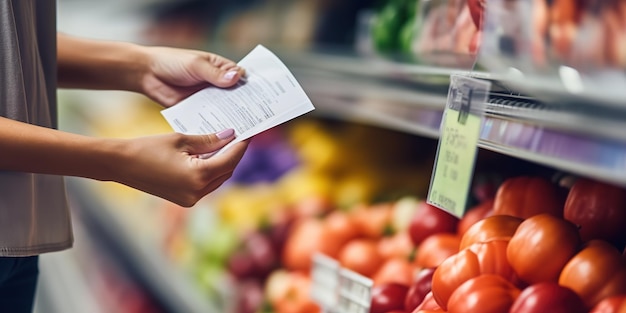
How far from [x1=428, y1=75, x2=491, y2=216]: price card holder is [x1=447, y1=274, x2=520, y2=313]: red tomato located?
0.12 metres

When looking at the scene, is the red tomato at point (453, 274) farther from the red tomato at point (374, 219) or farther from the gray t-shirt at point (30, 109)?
the red tomato at point (374, 219)

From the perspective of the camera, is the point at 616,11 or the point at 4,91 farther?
the point at 4,91

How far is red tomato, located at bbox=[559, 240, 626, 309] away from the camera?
1.01 meters

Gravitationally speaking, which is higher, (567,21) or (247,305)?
(567,21)

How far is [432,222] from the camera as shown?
1.56 metres

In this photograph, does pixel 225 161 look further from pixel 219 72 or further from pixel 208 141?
pixel 219 72

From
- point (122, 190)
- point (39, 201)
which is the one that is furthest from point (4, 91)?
point (122, 190)

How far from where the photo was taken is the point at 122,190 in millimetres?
3139

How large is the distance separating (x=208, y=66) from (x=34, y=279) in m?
0.52

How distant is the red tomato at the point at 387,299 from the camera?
1361mm

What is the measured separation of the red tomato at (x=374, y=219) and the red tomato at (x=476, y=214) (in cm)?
44

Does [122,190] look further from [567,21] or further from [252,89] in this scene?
[567,21]

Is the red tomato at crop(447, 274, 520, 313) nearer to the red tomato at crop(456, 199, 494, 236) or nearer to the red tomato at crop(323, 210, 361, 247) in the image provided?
the red tomato at crop(456, 199, 494, 236)

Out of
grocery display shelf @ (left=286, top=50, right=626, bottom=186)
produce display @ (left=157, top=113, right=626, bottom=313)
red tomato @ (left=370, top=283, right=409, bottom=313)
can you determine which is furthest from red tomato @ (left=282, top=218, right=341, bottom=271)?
red tomato @ (left=370, top=283, right=409, bottom=313)
